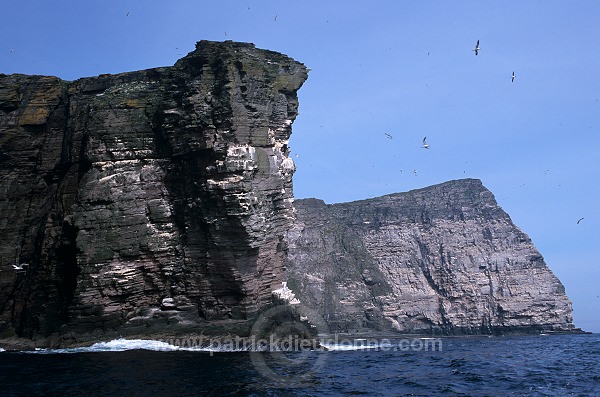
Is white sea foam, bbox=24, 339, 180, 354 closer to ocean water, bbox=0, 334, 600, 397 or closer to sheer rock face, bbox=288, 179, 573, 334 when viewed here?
ocean water, bbox=0, 334, 600, 397

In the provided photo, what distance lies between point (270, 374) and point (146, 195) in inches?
830

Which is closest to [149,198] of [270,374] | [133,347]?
[133,347]

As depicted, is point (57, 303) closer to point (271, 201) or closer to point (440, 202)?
point (271, 201)

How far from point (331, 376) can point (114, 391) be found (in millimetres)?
9856

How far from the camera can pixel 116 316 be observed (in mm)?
38250

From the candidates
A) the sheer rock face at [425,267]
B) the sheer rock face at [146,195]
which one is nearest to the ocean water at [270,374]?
the sheer rock face at [146,195]

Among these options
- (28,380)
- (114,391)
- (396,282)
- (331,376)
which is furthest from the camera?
(396,282)

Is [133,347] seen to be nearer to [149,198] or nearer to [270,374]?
[149,198]

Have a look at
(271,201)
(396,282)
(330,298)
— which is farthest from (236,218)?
(396,282)

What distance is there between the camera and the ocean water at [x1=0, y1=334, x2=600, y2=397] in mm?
20984

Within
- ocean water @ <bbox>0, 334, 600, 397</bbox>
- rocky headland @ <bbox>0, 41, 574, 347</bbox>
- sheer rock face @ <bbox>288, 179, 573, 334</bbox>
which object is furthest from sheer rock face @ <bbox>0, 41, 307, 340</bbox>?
sheer rock face @ <bbox>288, 179, 573, 334</bbox>

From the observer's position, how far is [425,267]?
9644cm

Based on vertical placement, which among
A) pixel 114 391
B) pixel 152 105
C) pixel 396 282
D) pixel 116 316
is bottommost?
pixel 114 391

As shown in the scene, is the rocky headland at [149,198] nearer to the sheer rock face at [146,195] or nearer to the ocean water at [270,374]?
the sheer rock face at [146,195]
